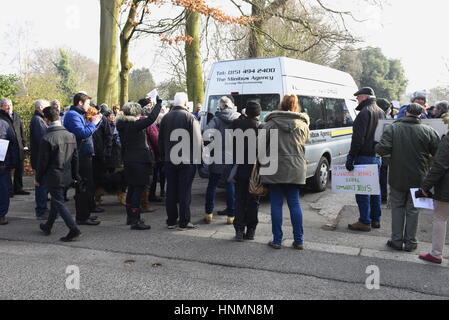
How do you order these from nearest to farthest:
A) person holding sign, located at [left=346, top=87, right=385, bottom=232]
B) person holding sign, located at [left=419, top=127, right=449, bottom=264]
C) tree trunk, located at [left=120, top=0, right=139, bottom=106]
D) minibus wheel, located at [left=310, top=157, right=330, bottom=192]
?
person holding sign, located at [left=419, top=127, right=449, bottom=264], person holding sign, located at [left=346, top=87, right=385, bottom=232], minibus wheel, located at [left=310, top=157, right=330, bottom=192], tree trunk, located at [left=120, top=0, right=139, bottom=106]

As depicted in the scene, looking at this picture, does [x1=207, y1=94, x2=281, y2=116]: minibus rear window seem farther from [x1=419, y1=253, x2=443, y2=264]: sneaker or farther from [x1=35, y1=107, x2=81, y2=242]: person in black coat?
[x1=419, y1=253, x2=443, y2=264]: sneaker

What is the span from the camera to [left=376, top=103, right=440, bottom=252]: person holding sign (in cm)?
507

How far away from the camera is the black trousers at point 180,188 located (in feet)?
19.4

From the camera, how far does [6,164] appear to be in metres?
6.46

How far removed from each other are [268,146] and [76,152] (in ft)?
8.73

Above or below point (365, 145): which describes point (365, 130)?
above

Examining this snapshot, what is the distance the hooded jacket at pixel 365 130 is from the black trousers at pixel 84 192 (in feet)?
12.9

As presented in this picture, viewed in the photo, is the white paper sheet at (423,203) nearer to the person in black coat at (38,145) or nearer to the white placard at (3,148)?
the person in black coat at (38,145)

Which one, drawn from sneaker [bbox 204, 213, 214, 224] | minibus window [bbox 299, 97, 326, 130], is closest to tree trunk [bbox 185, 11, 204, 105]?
minibus window [bbox 299, 97, 326, 130]

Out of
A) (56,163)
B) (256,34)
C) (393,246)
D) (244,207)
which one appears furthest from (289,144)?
(256,34)

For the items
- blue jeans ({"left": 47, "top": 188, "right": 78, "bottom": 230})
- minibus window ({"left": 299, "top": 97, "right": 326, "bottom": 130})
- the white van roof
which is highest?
the white van roof

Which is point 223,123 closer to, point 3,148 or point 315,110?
point 315,110

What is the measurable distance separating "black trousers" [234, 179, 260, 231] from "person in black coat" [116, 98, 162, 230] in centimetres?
140

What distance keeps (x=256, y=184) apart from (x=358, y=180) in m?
1.59
